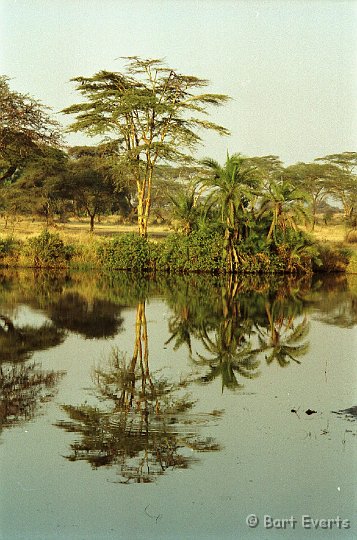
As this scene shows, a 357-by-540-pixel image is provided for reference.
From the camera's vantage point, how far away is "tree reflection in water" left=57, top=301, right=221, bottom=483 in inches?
267

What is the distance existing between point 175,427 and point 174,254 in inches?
761

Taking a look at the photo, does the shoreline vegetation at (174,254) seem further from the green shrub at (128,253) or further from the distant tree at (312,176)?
the distant tree at (312,176)

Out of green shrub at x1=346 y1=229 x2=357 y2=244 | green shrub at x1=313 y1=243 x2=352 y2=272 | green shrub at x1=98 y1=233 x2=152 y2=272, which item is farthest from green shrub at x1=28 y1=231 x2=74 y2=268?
green shrub at x1=346 y1=229 x2=357 y2=244

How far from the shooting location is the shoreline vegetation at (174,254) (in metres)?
26.5

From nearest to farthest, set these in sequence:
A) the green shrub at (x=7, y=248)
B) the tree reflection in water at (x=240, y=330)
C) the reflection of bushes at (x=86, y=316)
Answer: the tree reflection in water at (x=240, y=330), the reflection of bushes at (x=86, y=316), the green shrub at (x=7, y=248)

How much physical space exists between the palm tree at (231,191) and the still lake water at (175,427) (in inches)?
392

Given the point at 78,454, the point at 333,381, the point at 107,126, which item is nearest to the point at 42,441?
the point at 78,454

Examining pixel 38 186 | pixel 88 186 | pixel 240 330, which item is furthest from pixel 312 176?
pixel 240 330

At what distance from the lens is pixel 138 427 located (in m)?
7.62

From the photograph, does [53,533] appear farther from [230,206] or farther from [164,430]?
[230,206]

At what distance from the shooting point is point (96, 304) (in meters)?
18.0

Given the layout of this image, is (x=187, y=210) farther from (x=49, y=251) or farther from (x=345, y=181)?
(x=345, y=181)

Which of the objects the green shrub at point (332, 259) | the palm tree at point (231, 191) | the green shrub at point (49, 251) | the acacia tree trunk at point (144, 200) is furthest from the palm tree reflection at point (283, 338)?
the acacia tree trunk at point (144, 200)

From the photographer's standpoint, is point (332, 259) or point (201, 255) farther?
point (332, 259)
